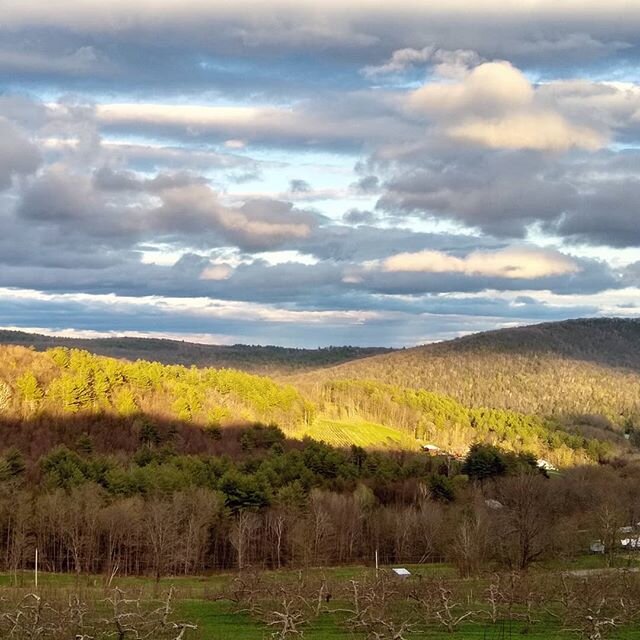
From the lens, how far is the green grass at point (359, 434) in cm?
16112

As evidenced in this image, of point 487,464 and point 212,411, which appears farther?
point 212,411

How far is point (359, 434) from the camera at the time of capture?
562 feet

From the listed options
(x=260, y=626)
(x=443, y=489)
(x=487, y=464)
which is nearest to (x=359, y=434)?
(x=487, y=464)

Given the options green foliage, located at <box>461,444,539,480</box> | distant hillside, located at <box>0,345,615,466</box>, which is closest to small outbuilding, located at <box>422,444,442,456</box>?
distant hillside, located at <box>0,345,615,466</box>

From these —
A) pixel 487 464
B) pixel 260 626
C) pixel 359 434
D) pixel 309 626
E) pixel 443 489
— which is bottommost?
pixel 359 434

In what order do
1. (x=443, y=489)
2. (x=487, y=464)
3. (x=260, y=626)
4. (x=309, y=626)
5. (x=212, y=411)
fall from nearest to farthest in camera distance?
(x=309, y=626) < (x=260, y=626) < (x=443, y=489) < (x=487, y=464) < (x=212, y=411)

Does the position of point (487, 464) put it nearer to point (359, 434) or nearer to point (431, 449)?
point (431, 449)

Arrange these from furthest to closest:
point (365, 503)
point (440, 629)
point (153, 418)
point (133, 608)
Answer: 1. point (153, 418)
2. point (365, 503)
3. point (133, 608)
4. point (440, 629)

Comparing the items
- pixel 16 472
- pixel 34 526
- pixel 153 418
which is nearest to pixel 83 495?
pixel 34 526

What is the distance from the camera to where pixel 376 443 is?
165875 mm

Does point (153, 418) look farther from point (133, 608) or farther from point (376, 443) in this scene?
point (133, 608)

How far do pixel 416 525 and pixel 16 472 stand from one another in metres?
40.2

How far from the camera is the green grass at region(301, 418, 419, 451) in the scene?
161 m

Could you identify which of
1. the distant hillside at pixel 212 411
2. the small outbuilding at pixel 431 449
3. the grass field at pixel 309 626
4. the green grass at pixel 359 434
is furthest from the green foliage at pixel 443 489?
the small outbuilding at pixel 431 449
